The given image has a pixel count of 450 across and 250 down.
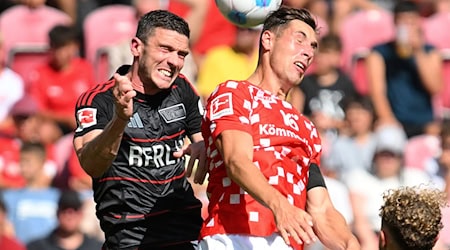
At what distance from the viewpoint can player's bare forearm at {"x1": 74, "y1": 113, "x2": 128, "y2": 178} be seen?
6.25 m

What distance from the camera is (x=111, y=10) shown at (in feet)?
41.9

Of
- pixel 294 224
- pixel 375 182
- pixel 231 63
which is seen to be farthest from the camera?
pixel 231 63

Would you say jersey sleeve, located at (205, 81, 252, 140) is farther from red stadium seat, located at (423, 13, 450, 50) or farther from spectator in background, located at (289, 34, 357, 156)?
red stadium seat, located at (423, 13, 450, 50)

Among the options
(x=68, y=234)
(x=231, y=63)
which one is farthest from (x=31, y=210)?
(x=231, y=63)

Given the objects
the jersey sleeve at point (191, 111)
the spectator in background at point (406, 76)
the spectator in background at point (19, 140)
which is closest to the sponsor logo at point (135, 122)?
the jersey sleeve at point (191, 111)

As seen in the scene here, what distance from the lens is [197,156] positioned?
6633mm

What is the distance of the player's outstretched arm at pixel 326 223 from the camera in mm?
6340

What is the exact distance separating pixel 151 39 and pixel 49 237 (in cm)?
425

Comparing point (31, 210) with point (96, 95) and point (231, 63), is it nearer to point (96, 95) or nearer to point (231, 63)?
point (231, 63)

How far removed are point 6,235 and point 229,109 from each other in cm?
497

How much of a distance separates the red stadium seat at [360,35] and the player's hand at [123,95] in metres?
7.30

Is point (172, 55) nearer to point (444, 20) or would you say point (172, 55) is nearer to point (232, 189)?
point (232, 189)

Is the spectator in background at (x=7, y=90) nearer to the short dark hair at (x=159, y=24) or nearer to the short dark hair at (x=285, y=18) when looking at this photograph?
the short dark hair at (x=159, y=24)

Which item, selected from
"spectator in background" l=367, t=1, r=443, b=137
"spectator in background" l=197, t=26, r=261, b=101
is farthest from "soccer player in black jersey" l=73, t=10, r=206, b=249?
"spectator in background" l=367, t=1, r=443, b=137
